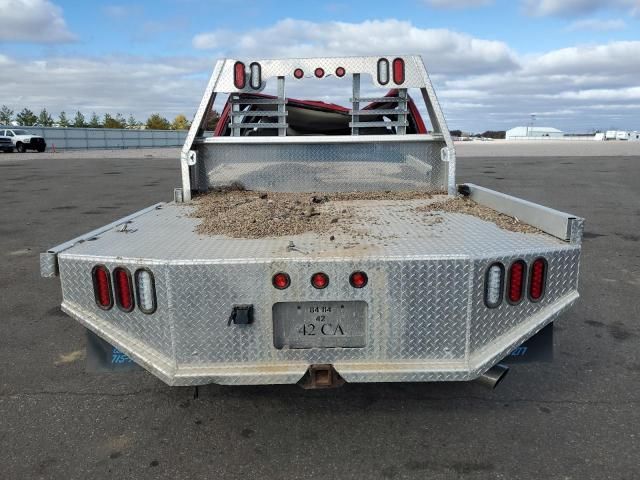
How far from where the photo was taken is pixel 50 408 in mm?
3316

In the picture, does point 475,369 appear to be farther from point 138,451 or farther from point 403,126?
point 403,126

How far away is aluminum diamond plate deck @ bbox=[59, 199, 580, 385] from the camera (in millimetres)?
2488

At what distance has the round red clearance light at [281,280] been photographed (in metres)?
2.48

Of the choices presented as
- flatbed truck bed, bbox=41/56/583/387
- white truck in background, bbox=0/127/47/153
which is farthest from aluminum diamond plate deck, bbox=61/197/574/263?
white truck in background, bbox=0/127/47/153

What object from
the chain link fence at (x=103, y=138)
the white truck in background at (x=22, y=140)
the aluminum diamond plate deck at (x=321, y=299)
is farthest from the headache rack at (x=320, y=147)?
the chain link fence at (x=103, y=138)

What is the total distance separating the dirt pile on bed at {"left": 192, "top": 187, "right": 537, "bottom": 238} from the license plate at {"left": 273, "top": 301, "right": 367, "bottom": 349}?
59 cm

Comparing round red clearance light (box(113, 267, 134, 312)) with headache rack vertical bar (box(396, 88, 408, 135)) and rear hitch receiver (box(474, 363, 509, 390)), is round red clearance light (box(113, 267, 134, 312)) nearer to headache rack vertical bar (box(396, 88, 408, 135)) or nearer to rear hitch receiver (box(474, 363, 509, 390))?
rear hitch receiver (box(474, 363, 509, 390))

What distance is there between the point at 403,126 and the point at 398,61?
21.6 inches

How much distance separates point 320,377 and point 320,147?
7.97 feet

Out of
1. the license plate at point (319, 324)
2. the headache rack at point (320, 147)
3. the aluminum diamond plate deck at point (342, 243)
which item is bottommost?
the license plate at point (319, 324)

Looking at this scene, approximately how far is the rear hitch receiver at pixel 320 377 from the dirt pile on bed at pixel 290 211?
78 centimetres

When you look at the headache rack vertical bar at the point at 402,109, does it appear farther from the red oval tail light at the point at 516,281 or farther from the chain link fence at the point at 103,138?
the chain link fence at the point at 103,138

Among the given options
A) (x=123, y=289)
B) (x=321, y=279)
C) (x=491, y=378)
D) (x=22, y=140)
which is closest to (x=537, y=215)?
(x=491, y=378)

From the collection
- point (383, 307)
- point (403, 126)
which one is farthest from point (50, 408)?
point (403, 126)
